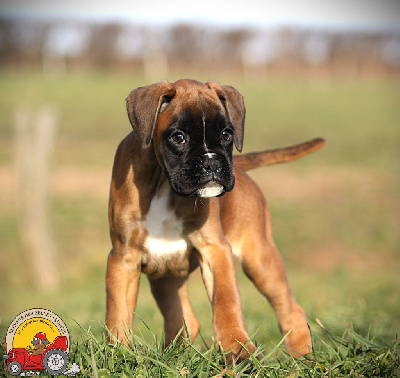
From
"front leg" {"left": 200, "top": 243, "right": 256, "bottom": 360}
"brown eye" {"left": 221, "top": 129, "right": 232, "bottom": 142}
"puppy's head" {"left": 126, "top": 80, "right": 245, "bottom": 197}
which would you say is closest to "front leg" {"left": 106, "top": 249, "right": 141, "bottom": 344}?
"front leg" {"left": 200, "top": 243, "right": 256, "bottom": 360}

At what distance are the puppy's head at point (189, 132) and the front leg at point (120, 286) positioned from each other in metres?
0.67

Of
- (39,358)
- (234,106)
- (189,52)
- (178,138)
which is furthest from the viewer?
(189,52)

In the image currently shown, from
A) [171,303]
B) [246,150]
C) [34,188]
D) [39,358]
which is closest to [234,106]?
[171,303]

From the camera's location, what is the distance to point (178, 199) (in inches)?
155

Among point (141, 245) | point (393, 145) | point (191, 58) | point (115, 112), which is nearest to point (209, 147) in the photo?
point (141, 245)

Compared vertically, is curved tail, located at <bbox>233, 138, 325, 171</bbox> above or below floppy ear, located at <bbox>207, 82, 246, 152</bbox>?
below

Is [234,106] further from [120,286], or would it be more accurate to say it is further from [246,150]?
[246,150]

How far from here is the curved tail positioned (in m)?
5.04

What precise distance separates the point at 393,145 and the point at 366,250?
50.3 ft

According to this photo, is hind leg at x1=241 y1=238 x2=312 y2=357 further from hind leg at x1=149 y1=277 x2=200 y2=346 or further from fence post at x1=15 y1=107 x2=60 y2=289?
fence post at x1=15 y1=107 x2=60 y2=289

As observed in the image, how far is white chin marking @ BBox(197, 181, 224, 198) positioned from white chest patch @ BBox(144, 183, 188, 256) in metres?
0.47

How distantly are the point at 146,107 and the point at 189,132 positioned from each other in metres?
0.34

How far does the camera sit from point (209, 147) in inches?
139

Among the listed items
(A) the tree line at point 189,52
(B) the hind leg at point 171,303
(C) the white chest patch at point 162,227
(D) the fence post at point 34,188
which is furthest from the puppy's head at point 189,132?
(A) the tree line at point 189,52
